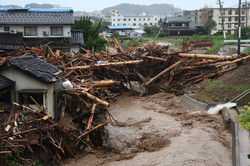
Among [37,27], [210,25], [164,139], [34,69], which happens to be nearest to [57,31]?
[37,27]

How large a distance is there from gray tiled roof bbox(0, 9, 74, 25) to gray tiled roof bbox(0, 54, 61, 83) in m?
18.1

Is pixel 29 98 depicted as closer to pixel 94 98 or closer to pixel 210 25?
pixel 94 98

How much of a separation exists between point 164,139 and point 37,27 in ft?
68.4

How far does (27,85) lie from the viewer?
33.4 ft

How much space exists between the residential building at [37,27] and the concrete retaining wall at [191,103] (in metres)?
15.0

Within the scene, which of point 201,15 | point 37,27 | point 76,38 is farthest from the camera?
point 201,15

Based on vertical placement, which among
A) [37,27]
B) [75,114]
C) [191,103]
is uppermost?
[37,27]

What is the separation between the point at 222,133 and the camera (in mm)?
12523

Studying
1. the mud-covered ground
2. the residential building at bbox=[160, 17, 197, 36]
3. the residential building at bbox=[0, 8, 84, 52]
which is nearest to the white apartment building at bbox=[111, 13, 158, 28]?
the residential building at bbox=[160, 17, 197, 36]

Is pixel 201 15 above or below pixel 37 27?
above

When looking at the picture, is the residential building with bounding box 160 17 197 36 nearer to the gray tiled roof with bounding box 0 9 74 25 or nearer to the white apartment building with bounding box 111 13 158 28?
the gray tiled roof with bounding box 0 9 74 25

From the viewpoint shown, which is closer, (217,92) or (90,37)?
(217,92)

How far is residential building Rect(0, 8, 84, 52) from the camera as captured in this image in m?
28.0

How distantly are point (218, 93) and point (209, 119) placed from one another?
276 centimetres
